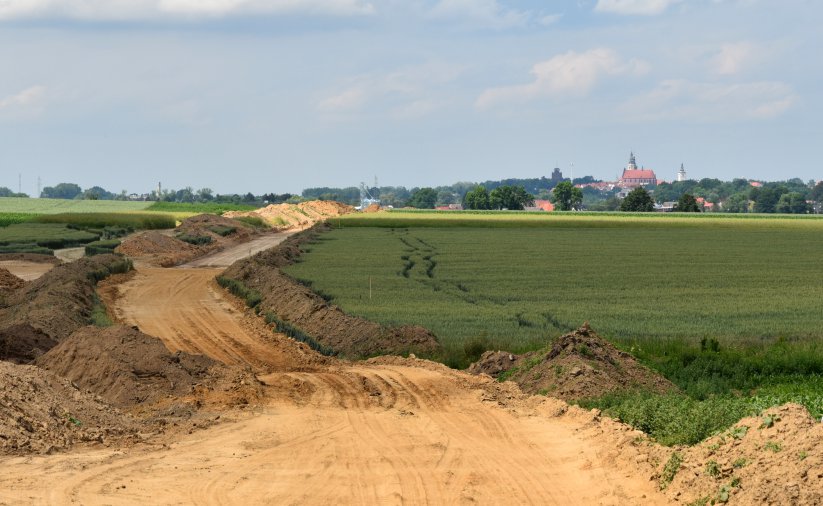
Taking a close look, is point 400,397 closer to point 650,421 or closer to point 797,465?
point 650,421

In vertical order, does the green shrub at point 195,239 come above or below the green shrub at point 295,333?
below

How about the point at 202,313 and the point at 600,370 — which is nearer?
the point at 600,370

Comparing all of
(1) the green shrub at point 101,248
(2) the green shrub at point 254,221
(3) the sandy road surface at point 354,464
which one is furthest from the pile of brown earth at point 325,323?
(2) the green shrub at point 254,221

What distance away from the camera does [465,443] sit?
53.4 ft

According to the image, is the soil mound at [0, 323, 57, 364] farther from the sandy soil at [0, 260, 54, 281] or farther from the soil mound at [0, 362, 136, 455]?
the sandy soil at [0, 260, 54, 281]

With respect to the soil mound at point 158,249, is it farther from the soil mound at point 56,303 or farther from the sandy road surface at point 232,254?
the soil mound at point 56,303

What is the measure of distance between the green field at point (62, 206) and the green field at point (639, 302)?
86213 millimetres

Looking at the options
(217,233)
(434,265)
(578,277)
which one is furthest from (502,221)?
(578,277)

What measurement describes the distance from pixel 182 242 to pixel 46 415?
59.6 metres

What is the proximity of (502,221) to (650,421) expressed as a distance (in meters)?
95.8

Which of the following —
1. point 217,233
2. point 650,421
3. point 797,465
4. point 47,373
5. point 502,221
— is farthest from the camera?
point 502,221

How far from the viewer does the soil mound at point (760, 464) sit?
11672mm

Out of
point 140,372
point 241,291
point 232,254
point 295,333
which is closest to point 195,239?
point 232,254

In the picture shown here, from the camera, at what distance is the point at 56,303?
32188 millimetres
